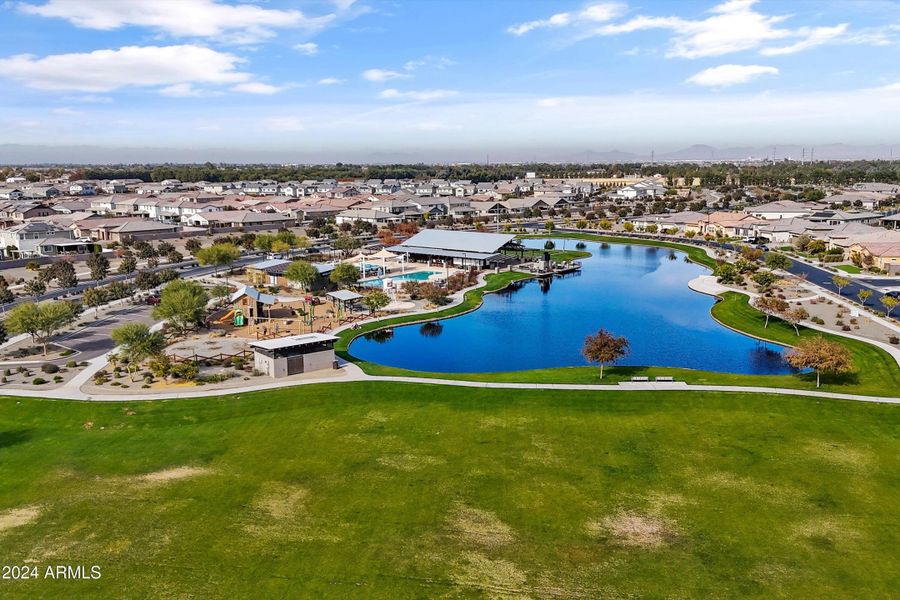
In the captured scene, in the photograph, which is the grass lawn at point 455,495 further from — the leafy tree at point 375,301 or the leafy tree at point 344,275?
the leafy tree at point 344,275

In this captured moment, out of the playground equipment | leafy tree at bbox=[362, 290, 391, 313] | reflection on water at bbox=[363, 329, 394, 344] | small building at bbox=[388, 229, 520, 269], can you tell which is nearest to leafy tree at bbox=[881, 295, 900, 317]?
reflection on water at bbox=[363, 329, 394, 344]

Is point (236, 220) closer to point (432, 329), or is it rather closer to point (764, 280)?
point (432, 329)

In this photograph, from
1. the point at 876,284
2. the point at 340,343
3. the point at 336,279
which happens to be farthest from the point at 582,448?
the point at 876,284

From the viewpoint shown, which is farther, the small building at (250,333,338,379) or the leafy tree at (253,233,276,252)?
the leafy tree at (253,233,276,252)

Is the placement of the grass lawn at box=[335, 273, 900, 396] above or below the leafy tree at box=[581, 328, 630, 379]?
below

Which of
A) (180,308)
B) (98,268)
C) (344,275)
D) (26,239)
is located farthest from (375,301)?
(26,239)

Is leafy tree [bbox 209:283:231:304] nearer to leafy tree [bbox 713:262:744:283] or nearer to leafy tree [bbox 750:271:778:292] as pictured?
leafy tree [bbox 713:262:744:283]

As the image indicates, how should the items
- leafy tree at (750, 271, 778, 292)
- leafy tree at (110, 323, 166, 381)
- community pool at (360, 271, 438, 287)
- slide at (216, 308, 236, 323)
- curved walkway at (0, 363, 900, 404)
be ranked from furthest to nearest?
community pool at (360, 271, 438, 287)
leafy tree at (750, 271, 778, 292)
slide at (216, 308, 236, 323)
leafy tree at (110, 323, 166, 381)
curved walkway at (0, 363, 900, 404)

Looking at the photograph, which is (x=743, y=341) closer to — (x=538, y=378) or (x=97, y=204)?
(x=538, y=378)

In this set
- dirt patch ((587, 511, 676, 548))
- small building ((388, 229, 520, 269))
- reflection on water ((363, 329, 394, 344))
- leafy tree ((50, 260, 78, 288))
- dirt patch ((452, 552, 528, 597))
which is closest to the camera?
dirt patch ((452, 552, 528, 597))
